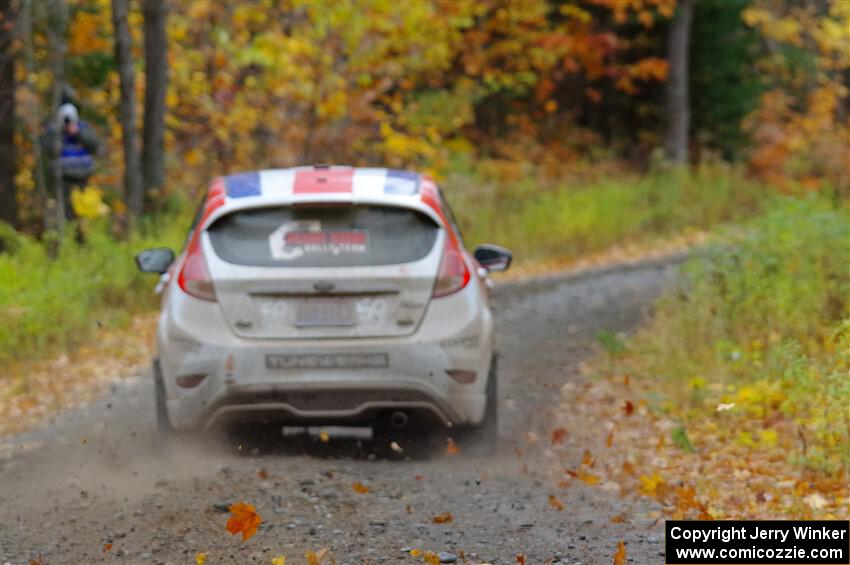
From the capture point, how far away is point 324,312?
24.3 ft

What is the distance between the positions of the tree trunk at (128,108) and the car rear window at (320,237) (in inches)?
377

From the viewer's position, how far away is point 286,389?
7379 mm

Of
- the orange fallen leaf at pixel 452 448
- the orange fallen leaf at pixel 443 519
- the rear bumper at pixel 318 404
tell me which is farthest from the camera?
the orange fallen leaf at pixel 452 448

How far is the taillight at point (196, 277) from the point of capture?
746cm

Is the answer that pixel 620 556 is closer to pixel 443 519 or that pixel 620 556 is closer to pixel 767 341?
pixel 443 519

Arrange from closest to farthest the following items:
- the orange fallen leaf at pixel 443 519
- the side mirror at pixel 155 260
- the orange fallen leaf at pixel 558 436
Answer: the orange fallen leaf at pixel 443 519, the side mirror at pixel 155 260, the orange fallen leaf at pixel 558 436

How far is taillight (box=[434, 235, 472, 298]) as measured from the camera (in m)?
7.54

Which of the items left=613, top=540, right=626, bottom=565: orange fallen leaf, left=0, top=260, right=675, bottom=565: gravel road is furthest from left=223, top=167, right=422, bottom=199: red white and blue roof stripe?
left=613, top=540, right=626, bottom=565: orange fallen leaf

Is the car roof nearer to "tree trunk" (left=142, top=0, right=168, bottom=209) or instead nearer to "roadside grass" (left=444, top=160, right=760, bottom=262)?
"tree trunk" (left=142, top=0, right=168, bottom=209)

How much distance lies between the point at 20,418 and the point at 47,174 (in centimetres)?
956

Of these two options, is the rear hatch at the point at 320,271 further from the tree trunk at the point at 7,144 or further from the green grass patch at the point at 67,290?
the tree trunk at the point at 7,144

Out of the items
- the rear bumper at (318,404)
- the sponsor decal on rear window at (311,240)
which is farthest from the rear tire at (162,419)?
the sponsor decal on rear window at (311,240)

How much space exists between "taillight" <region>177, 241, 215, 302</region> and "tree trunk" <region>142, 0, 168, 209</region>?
10493mm

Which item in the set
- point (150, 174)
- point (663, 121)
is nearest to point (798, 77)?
point (663, 121)
